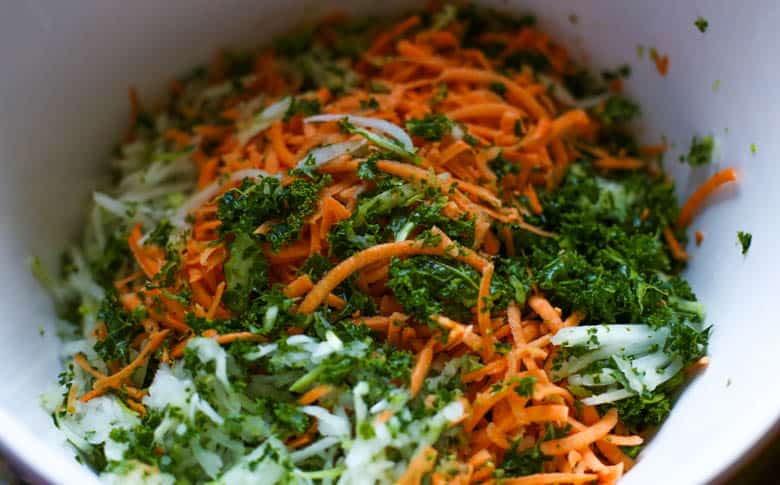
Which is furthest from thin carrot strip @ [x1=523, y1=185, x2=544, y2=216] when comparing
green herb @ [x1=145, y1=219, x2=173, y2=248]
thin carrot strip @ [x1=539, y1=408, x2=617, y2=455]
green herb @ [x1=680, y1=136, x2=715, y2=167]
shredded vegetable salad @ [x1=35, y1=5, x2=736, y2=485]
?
green herb @ [x1=145, y1=219, x2=173, y2=248]

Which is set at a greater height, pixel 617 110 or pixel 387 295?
pixel 617 110

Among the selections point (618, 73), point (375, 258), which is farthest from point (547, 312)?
point (618, 73)

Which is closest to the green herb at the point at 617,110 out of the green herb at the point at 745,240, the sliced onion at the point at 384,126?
the green herb at the point at 745,240

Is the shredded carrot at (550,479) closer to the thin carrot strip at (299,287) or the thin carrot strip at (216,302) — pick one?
the thin carrot strip at (299,287)

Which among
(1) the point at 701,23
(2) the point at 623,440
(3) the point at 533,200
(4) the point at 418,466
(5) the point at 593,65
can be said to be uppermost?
(1) the point at 701,23

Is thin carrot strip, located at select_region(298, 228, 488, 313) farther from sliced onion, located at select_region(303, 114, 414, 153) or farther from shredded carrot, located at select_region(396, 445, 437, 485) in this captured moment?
shredded carrot, located at select_region(396, 445, 437, 485)

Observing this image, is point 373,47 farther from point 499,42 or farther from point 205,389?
point 205,389

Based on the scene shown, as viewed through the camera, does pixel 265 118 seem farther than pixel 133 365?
Yes

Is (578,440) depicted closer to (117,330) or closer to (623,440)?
(623,440)
